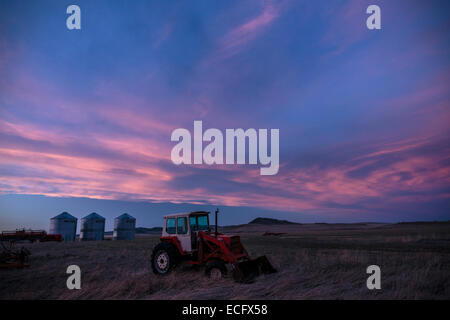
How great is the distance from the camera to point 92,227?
4519 cm

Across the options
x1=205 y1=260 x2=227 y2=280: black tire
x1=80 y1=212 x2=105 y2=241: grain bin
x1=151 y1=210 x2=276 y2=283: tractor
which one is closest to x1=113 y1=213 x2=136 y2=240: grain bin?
x1=80 y1=212 x2=105 y2=241: grain bin

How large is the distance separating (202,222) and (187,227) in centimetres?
73

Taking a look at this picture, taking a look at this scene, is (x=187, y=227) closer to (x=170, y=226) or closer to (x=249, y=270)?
(x=170, y=226)

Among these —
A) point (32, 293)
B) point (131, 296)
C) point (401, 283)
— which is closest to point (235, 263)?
point (131, 296)

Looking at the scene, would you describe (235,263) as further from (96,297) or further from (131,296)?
(96,297)

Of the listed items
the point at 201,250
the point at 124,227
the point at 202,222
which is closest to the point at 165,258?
the point at 201,250

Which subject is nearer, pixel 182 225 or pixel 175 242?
pixel 175 242

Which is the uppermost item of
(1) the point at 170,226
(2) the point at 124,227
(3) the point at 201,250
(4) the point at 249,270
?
(1) the point at 170,226

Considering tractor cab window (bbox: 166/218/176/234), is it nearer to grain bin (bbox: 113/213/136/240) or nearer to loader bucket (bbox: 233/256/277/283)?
loader bucket (bbox: 233/256/277/283)

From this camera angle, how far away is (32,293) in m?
9.20

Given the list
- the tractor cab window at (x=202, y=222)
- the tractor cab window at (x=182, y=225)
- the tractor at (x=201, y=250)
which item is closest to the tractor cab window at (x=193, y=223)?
the tractor at (x=201, y=250)
